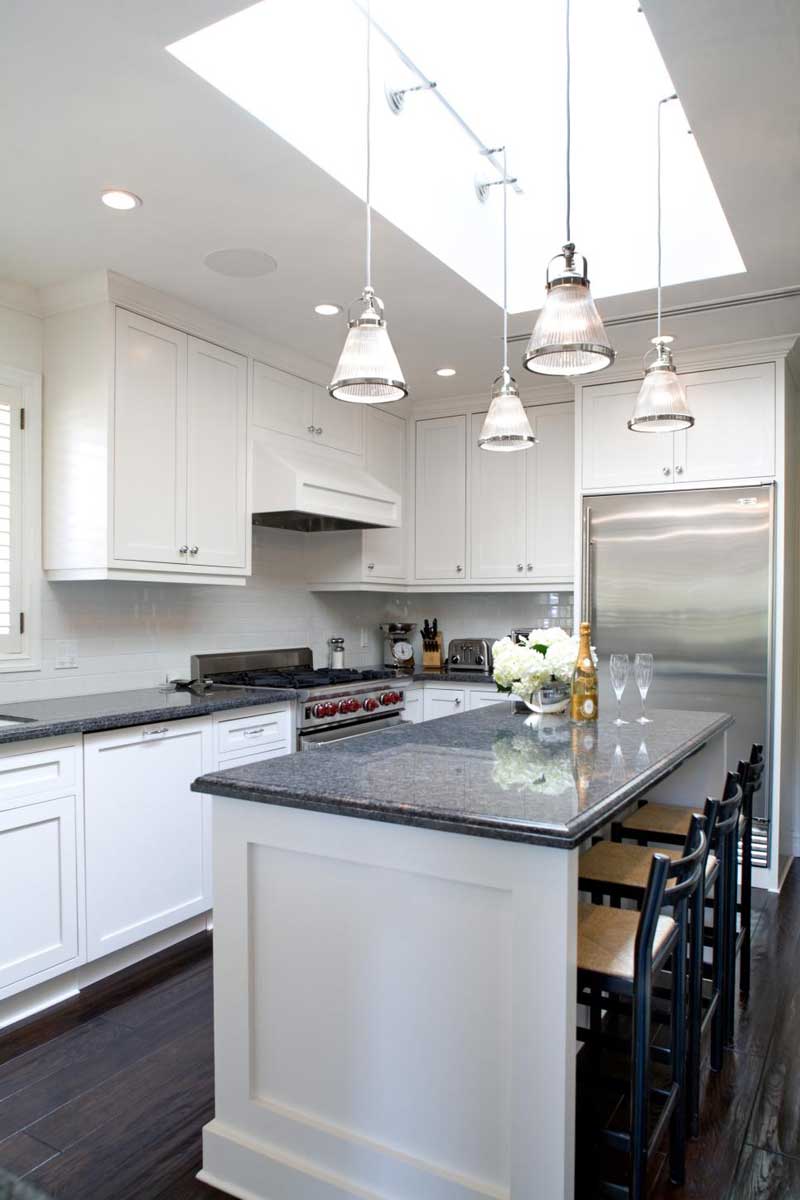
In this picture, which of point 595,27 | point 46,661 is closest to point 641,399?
point 595,27

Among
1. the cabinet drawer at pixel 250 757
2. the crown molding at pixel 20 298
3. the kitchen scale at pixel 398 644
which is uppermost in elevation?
the crown molding at pixel 20 298

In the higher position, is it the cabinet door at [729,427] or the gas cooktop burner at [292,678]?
the cabinet door at [729,427]

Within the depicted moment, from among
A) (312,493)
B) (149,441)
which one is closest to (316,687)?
(312,493)

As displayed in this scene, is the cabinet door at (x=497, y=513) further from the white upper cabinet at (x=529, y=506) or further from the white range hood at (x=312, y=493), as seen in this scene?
the white range hood at (x=312, y=493)

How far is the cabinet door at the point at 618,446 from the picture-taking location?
13.7 ft

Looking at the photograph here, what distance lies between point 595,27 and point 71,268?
212cm

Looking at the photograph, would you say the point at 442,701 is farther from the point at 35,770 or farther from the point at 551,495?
the point at 35,770

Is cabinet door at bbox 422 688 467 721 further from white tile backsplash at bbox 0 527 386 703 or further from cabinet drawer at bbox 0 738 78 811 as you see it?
cabinet drawer at bbox 0 738 78 811

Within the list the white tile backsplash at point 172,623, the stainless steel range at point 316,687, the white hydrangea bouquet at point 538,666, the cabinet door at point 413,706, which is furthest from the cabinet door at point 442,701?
the white hydrangea bouquet at point 538,666

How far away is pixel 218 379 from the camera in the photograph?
12.2 ft

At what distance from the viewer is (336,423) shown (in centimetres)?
455

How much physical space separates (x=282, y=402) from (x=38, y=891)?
247 cm

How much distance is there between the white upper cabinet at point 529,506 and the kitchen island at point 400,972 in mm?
2833

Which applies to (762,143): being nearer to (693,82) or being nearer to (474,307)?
(693,82)
